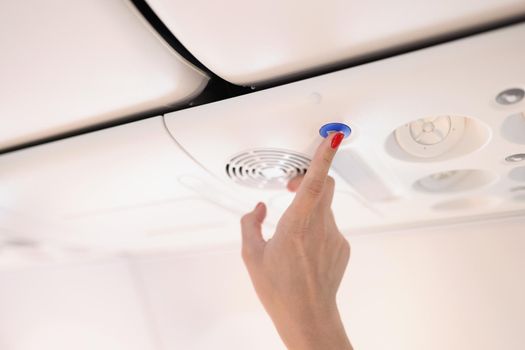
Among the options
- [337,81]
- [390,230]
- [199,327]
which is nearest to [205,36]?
[337,81]

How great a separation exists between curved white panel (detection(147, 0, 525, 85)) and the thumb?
36 cm

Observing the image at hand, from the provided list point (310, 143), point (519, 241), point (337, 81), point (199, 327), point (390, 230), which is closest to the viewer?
point (337, 81)

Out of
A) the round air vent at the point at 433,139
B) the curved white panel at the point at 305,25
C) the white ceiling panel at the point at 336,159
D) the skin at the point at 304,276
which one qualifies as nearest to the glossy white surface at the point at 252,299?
the white ceiling panel at the point at 336,159

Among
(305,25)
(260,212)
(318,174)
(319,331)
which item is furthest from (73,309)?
(305,25)

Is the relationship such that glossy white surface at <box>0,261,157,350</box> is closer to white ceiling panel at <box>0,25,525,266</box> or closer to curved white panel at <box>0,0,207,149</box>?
white ceiling panel at <box>0,25,525,266</box>

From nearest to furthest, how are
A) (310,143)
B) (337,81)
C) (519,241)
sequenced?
(337,81) → (310,143) → (519,241)

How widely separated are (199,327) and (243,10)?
5.43ft

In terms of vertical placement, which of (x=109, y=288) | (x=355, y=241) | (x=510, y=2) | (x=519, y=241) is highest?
(x=109, y=288)

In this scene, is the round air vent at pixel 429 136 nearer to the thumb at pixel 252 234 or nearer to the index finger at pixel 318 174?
the index finger at pixel 318 174

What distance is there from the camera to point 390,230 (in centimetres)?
147

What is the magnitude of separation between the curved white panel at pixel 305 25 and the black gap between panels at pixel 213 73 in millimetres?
20

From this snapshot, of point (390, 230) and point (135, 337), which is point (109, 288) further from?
point (390, 230)

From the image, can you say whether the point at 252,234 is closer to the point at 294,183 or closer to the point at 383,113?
the point at 294,183

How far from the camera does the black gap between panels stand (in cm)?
56
